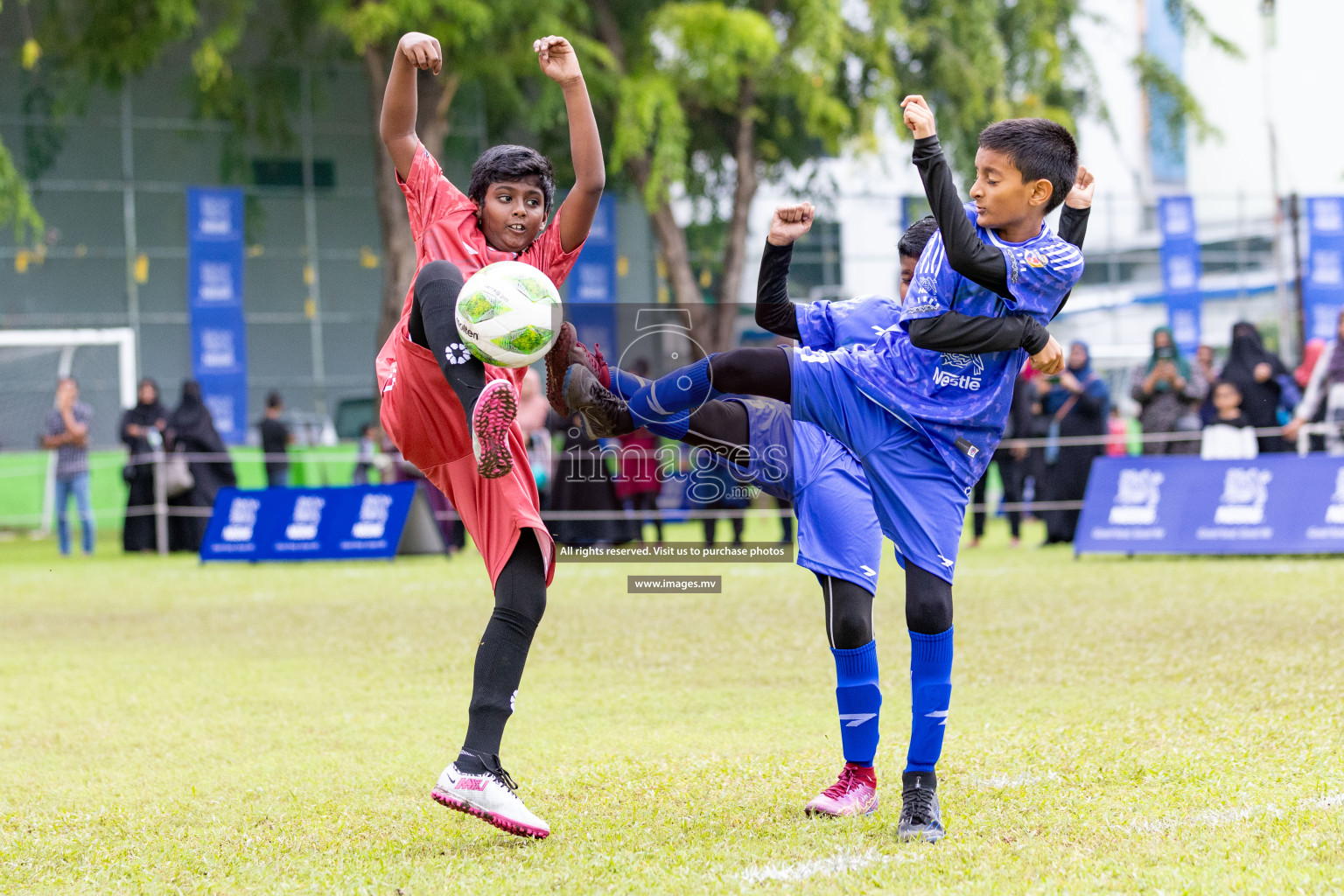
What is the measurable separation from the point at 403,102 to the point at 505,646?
1.70 metres

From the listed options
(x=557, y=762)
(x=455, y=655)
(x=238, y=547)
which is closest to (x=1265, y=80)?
(x=238, y=547)

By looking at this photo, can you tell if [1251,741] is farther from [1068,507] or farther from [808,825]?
[1068,507]

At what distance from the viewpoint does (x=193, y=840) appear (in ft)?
14.3

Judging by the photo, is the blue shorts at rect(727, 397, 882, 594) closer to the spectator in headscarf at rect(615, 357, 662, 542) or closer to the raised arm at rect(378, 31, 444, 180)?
the raised arm at rect(378, 31, 444, 180)

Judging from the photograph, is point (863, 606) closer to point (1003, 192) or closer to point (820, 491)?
point (820, 491)

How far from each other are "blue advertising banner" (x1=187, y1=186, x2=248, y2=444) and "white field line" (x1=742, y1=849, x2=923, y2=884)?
21955 millimetres

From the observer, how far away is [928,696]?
4.26 m

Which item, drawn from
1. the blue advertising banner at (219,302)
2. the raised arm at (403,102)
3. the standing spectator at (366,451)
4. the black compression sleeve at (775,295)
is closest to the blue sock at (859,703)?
the black compression sleeve at (775,295)

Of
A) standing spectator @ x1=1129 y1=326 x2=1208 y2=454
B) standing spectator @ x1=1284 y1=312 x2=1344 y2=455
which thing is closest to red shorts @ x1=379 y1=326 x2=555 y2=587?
standing spectator @ x1=1284 y1=312 x2=1344 y2=455

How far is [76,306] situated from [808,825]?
27.8 meters

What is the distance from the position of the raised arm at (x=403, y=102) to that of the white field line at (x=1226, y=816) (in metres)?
2.90

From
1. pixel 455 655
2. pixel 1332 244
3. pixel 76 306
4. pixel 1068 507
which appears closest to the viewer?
pixel 455 655

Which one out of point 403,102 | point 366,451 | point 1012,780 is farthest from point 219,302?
point 1012,780

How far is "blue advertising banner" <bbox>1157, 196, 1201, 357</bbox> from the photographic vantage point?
77.9ft
